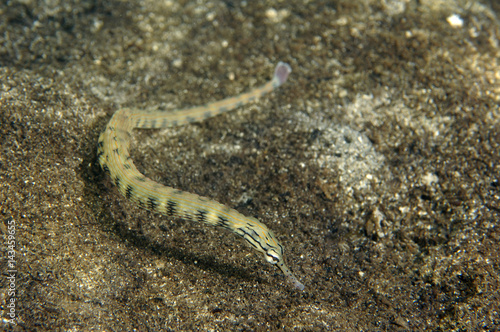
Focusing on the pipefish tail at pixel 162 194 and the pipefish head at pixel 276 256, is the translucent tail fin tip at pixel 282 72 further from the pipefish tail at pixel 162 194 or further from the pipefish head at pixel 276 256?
the pipefish head at pixel 276 256

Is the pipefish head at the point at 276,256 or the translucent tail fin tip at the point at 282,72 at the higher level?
the translucent tail fin tip at the point at 282,72

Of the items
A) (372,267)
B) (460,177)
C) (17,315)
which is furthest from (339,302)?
(17,315)

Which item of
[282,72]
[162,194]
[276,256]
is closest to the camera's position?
[276,256]

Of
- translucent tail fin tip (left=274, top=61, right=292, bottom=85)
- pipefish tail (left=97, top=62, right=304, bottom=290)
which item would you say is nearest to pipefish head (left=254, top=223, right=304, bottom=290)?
pipefish tail (left=97, top=62, right=304, bottom=290)

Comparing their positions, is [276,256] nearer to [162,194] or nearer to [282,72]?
[162,194]

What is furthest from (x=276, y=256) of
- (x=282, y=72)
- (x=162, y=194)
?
(x=282, y=72)

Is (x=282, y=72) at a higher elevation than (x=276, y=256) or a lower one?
higher

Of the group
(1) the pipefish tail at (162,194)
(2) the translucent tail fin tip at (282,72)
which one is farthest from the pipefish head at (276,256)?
(2) the translucent tail fin tip at (282,72)
